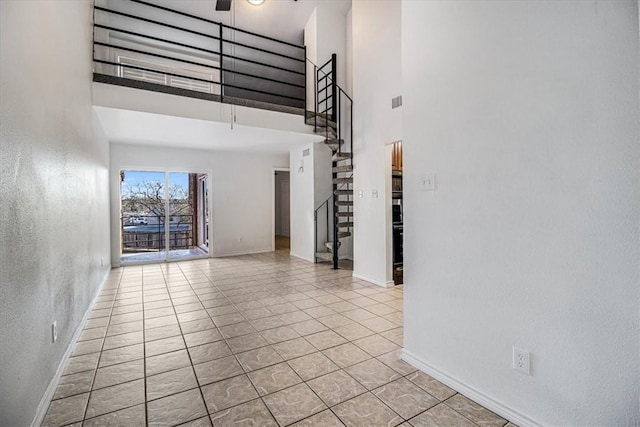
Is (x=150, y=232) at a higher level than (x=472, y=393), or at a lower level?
A: higher

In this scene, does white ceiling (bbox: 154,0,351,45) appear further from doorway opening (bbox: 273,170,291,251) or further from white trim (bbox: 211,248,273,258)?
doorway opening (bbox: 273,170,291,251)

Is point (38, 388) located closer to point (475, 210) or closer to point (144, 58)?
point (475, 210)

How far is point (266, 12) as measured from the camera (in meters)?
5.94

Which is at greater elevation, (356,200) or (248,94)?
(248,94)

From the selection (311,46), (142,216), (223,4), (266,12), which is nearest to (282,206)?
(142,216)

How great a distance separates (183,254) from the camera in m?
7.07

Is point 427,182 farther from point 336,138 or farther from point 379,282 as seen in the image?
point 336,138

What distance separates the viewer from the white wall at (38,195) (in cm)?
142

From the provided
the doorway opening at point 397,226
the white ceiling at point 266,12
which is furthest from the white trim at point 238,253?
the white ceiling at point 266,12

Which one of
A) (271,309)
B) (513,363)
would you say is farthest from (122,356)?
(513,363)

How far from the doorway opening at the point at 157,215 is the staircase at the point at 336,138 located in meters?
3.11

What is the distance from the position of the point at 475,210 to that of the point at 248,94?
721cm

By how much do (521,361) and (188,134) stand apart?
5.37 metres

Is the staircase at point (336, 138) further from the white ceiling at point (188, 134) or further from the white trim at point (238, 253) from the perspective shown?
the white trim at point (238, 253)
